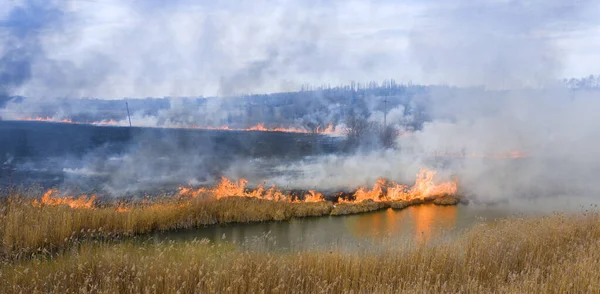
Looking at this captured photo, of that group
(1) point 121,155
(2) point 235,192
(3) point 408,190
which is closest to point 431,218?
(3) point 408,190

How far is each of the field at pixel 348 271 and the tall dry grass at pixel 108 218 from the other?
1.82 m

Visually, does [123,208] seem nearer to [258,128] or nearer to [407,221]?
[407,221]

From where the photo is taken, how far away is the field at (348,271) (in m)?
6.88

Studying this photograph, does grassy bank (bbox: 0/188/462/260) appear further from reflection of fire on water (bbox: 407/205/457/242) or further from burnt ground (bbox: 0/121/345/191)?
burnt ground (bbox: 0/121/345/191)

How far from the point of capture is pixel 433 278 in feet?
27.1

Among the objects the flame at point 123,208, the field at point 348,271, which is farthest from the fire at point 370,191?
the field at point 348,271

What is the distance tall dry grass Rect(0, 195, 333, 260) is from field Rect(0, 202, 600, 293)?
5.98ft

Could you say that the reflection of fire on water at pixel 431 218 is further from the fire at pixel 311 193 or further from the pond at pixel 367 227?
the fire at pixel 311 193

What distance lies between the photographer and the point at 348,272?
8.12 metres

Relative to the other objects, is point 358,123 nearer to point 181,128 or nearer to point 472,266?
point 181,128

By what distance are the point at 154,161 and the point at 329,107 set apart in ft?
107

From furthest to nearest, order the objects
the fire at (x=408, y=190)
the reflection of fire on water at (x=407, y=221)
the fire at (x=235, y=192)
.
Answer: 1. the fire at (x=408, y=190)
2. the fire at (x=235, y=192)
3. the reflection of fire on water at (x=407, y=221)

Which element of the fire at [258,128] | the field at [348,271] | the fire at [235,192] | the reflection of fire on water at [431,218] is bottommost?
the reflection of fire on water at [431,218]

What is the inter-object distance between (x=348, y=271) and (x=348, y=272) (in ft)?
0.06
